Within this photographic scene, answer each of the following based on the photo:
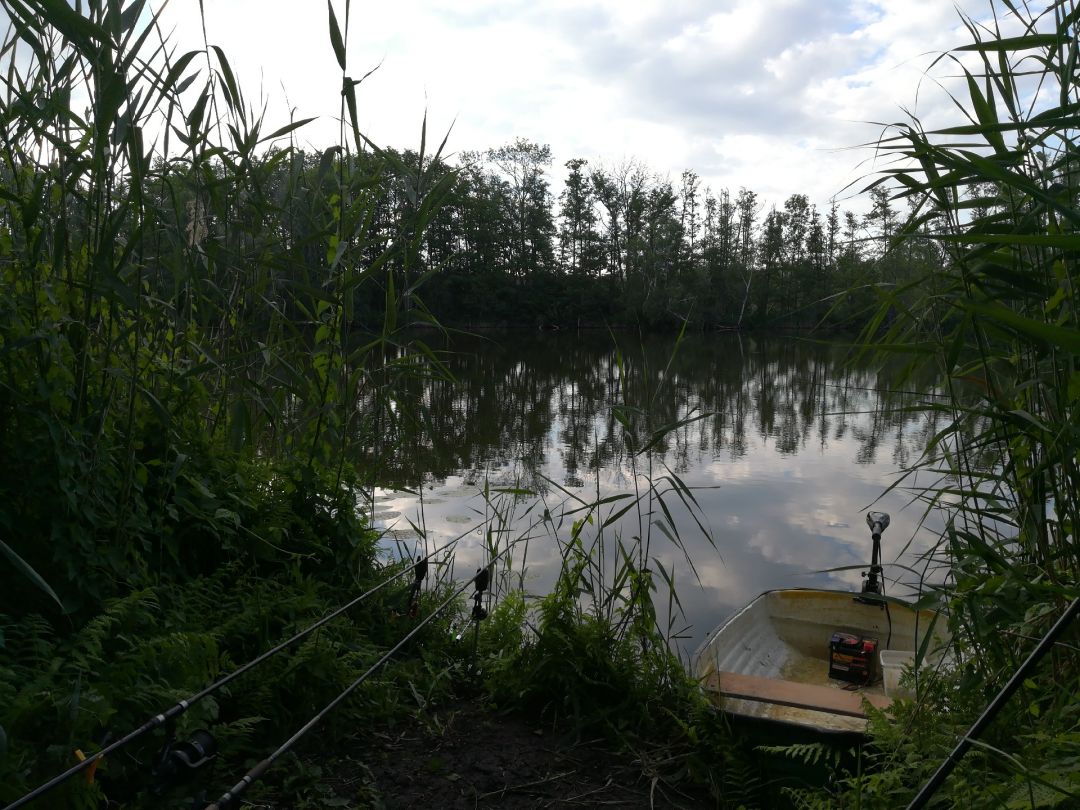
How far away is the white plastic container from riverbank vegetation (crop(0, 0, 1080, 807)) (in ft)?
1.50

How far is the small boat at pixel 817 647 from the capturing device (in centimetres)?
337

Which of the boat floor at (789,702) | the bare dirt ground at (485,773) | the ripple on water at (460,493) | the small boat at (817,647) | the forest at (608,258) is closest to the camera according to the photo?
the bare dirt ground at (485,773)

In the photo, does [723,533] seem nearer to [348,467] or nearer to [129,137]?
[348,467]

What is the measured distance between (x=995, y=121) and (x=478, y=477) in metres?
7.71

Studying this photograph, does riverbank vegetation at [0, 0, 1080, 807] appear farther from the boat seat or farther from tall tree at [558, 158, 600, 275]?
tall tree at [558, 158, 600, 275]

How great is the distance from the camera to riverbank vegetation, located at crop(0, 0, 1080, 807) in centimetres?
189

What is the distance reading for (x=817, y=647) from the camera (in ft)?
18.2

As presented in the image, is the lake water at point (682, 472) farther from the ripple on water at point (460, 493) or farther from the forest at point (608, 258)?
the forest at point (608, 258)

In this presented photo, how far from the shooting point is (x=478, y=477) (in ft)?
30.9

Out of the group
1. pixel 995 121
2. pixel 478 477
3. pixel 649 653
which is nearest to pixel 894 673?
pixel 649 653

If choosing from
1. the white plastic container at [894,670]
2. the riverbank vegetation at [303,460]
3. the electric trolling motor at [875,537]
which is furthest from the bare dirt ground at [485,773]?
the electric trolling motor at [875,537]

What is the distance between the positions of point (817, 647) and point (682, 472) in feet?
17.4

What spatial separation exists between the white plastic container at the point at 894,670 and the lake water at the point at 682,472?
53cm

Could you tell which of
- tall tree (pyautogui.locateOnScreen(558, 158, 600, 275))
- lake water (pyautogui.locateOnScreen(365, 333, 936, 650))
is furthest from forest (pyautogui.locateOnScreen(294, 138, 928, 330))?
lake water (pyautogui.locateOnScreen(365, 333, 936, 650))
